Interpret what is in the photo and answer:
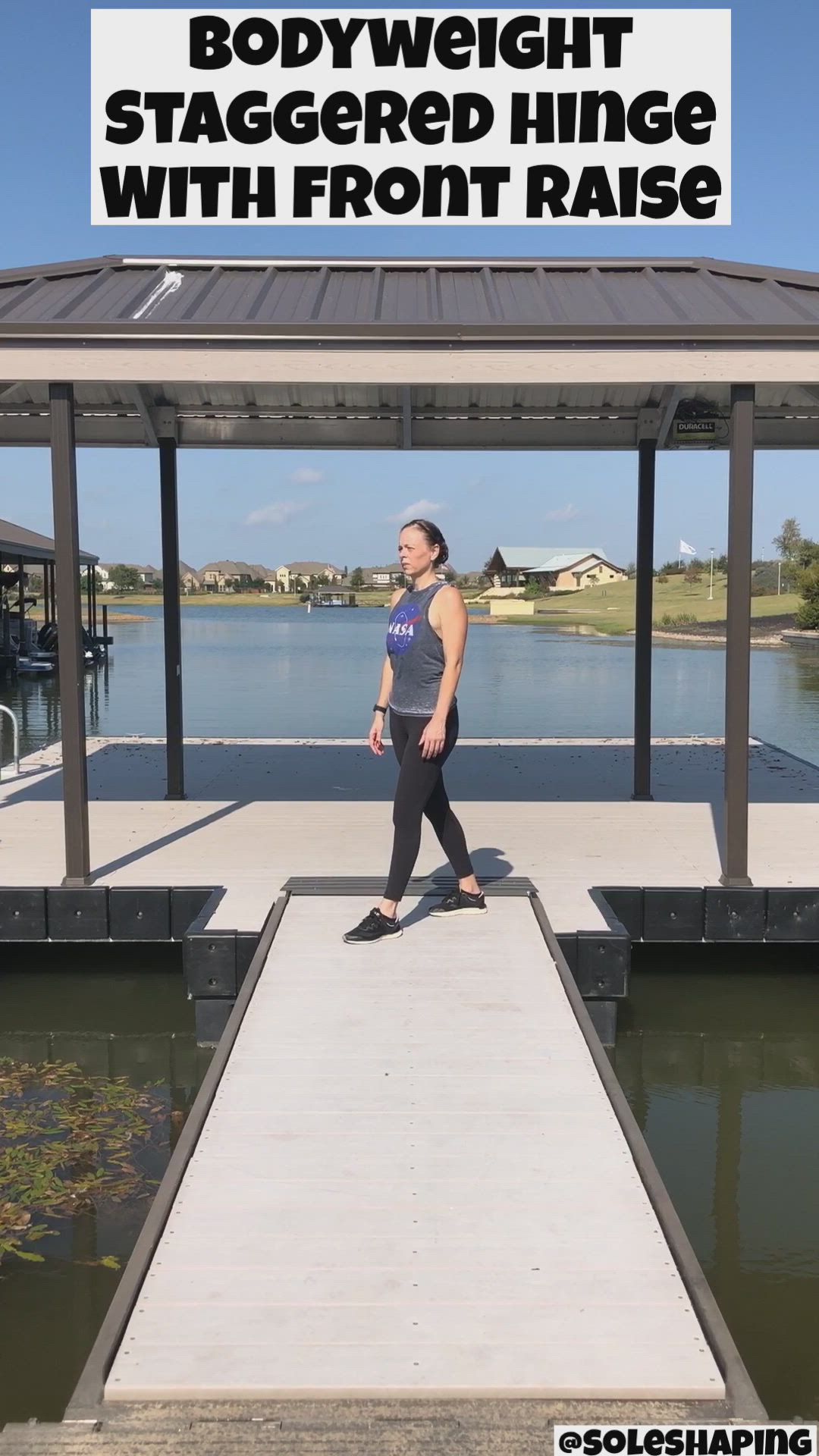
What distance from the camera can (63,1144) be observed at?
176 inches

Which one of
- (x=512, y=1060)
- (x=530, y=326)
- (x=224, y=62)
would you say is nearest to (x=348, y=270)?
(x=224, y=62)

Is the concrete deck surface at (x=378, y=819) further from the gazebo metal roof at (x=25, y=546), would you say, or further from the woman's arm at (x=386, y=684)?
the gazebo metal roof at (x=25, y=546)

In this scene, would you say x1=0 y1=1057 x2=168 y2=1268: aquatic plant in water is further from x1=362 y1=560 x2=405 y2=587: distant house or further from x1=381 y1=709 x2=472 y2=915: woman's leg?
x1=362 y1=560 x2=405 y2=587: distant house

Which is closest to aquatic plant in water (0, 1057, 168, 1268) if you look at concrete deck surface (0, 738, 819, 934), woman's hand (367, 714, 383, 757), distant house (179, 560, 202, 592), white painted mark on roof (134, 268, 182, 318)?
concrete deck surface (0, 738, 819, 934)

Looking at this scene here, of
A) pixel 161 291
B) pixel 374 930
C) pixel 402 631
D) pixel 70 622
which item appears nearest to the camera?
pixel 402 631

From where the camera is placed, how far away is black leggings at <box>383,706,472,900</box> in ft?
16.3

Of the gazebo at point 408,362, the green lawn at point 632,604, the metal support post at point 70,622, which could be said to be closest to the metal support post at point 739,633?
the gazebo at point 408,362

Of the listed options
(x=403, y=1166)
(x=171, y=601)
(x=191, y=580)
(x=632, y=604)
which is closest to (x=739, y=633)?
(x=403, y=1166)

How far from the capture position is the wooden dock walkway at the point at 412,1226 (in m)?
2.53

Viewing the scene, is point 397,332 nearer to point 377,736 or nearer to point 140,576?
point 377,736

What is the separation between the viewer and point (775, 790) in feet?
29.6

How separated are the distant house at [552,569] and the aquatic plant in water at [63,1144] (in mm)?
88800

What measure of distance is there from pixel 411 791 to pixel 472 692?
17.9m

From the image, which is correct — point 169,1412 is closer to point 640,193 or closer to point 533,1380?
point 533,1380
